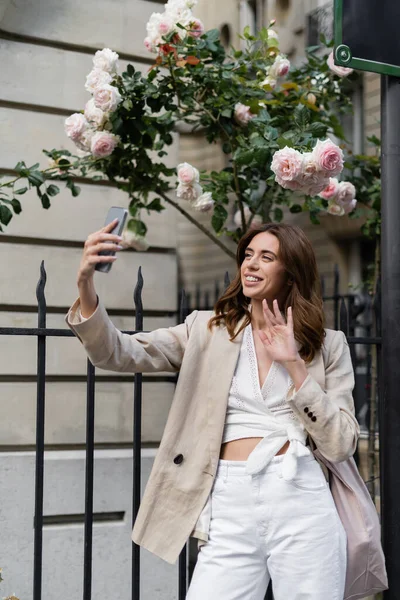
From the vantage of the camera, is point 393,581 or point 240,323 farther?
point 393,581

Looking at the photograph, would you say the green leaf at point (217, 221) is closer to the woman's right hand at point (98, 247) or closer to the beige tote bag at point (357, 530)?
the beige tote bag at point (357, 530)

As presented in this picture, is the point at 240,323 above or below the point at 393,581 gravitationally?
above

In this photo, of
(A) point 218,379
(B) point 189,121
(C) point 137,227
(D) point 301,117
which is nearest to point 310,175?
(D) point 301,117

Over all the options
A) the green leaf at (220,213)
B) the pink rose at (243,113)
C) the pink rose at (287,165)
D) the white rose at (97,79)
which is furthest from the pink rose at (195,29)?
the pink rose at (287,165)

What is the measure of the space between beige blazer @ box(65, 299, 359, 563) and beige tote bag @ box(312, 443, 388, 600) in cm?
22

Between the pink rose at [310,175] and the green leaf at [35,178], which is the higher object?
the green leaf at [35,178]

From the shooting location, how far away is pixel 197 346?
2.77 meters

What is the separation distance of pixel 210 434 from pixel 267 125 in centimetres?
185

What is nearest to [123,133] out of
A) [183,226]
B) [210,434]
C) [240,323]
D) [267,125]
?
[267,125]

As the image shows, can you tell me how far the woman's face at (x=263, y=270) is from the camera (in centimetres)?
273

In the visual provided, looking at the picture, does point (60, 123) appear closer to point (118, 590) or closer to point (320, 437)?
point (118, 590)

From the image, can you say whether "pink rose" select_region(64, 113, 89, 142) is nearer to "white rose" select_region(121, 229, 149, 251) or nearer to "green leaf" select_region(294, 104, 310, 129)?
"white rose" select_region(121, 229, 149, 251)

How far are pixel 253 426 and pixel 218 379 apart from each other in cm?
20

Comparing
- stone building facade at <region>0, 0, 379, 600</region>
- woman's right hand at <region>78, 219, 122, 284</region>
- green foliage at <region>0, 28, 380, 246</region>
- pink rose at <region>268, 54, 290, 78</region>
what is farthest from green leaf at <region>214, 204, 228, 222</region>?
woman's right hand at <region>78, 219, 122, 284</region>
